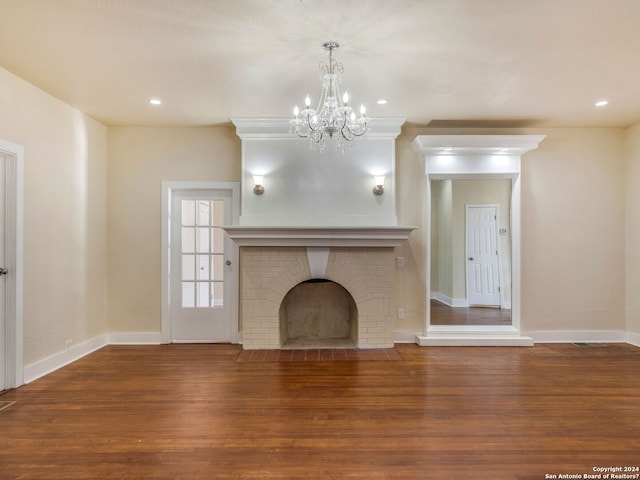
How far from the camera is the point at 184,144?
4.38 m

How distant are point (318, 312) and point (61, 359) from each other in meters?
2.79

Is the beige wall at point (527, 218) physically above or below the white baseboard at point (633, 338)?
above

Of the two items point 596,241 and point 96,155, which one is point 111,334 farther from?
point 596,241

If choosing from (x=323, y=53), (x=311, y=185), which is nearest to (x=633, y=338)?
(x=311, y=185)

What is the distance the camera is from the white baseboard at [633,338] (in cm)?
425

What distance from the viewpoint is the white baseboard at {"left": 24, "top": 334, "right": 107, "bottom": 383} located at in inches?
126

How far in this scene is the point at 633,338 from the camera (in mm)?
4301

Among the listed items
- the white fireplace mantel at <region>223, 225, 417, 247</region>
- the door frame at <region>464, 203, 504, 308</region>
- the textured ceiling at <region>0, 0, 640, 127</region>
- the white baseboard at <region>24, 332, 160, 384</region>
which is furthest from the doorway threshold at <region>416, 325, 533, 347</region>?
the white baseboard at <region>24, 332, 160, 384</region>

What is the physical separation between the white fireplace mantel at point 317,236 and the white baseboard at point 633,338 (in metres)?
3.10

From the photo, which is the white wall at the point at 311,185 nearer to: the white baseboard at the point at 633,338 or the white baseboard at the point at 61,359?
the white baseboard at the point at 61,359

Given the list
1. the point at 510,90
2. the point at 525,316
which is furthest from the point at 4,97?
the point at 525,316

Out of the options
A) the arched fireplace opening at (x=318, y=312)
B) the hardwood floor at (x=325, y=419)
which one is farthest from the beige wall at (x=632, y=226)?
the arched fireplace opening at (x=318, y=312)

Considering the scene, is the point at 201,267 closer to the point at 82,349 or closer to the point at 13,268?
the point at 82,349

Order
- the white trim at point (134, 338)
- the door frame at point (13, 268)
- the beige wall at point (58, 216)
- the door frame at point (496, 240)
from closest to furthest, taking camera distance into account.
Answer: the door frame at point (13, 268) < the beige wall at point (58, 216) < the white trim at point (134, 338) < the door frame at point (496, 240)
